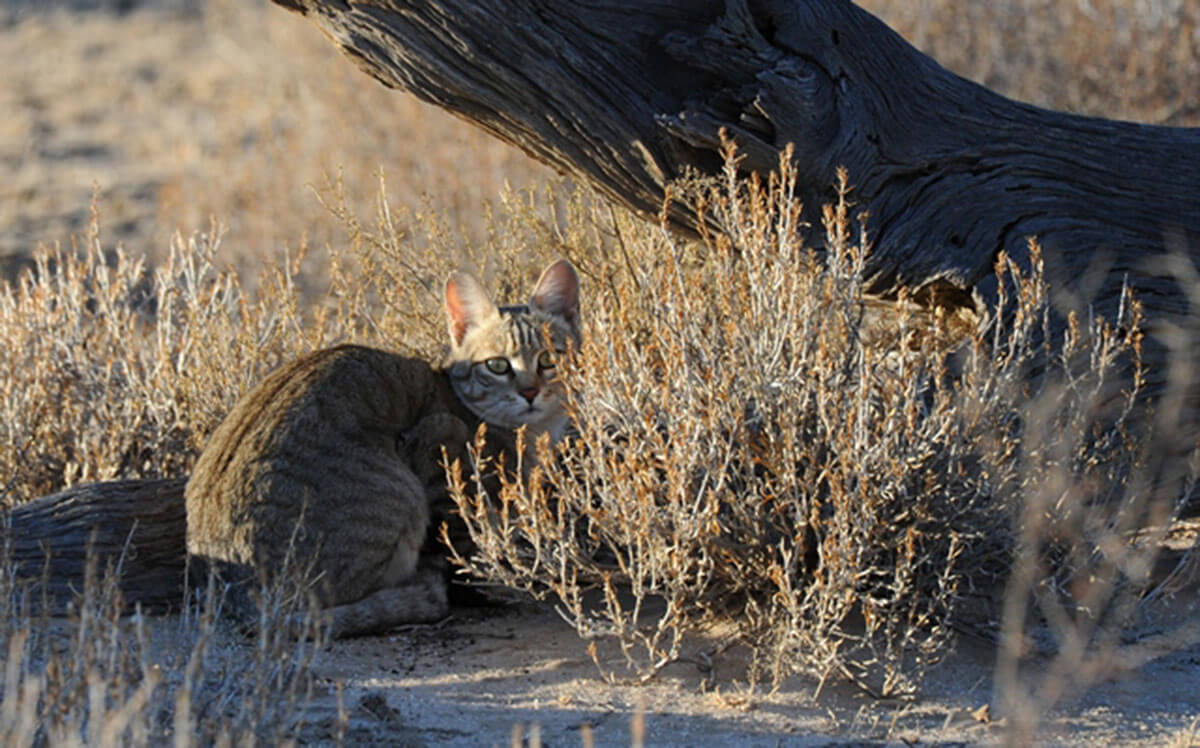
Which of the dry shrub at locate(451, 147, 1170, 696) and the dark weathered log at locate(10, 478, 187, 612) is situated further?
the dark weathered log at locate(10, 478, 187, 612)

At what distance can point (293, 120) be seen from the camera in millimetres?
13469

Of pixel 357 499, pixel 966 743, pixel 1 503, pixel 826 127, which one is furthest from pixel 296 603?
pixel 826 127

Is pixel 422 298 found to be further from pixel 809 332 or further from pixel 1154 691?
pixel 1154 691

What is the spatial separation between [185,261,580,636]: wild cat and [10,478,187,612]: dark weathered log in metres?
0.50

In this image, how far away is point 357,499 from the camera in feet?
15.5

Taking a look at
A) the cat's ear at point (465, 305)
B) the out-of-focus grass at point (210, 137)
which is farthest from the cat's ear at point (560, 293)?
the out-of-focus grass at point (210, 137)

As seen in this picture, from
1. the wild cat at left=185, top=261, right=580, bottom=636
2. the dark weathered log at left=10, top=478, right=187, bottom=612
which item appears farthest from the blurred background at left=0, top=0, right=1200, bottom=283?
the dark weathered log at left=10, top=478, right=187, bottom=612

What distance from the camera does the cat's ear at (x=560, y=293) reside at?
17.9ft

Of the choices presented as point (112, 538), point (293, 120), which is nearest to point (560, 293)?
point (112, 538)

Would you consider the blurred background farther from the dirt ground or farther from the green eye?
the green eye

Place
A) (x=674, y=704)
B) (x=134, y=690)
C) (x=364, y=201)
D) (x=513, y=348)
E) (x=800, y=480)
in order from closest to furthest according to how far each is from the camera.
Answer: (x=134, y=690)
(x=674, y=704)
(x=800, y=480)
(x=513, y=348)
(x=364, y=201)

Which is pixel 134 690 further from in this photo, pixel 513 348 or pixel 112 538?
pixel 513 348

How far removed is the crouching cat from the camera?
15.0 ft

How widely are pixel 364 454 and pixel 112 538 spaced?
3.44 feet
